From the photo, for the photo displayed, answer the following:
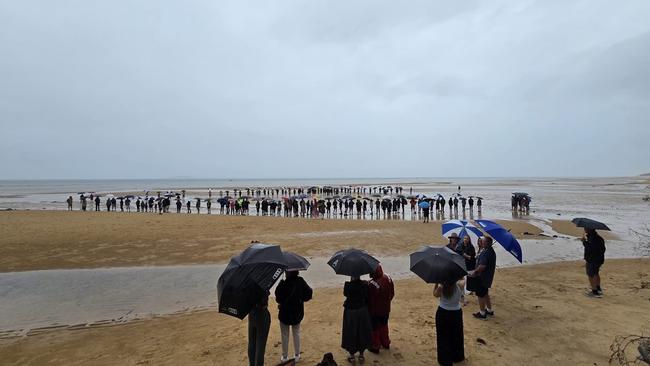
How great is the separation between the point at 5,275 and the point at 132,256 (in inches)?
159

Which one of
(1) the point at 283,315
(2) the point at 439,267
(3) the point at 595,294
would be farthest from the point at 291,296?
(3) the point at 595,294

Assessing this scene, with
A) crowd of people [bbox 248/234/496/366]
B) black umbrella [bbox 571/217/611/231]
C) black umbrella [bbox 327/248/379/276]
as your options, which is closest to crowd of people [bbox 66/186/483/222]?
black umbrella [bbox 571/217/611/231]

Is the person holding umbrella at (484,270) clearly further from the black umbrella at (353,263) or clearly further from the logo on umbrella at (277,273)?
the logo on umbrella at (277,273)

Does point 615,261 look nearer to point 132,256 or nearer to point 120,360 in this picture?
point 120,360

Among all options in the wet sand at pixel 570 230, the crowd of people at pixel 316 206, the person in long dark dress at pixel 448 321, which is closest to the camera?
the person in long dark dress at pixel 448 321

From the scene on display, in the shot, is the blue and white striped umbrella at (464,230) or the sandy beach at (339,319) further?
the blue and white striped umbrella at (464,230)

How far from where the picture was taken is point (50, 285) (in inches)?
427

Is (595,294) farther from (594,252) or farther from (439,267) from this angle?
(439,267)

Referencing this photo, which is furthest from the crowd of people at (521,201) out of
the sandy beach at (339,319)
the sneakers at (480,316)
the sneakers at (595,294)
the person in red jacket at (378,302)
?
the person in red jacket at (378,302)

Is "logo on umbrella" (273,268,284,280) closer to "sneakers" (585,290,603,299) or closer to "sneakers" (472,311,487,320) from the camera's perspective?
"sneakers" (472,311,487,320)

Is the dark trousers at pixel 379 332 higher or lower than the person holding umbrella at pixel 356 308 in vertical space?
lower

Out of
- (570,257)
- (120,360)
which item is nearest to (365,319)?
(120,360)

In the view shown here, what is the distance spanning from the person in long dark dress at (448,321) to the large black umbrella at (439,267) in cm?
28

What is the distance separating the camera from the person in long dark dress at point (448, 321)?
5.24 meters
